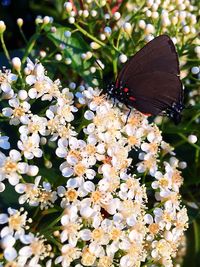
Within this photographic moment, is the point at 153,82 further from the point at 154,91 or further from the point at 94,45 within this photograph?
the point at 94,45

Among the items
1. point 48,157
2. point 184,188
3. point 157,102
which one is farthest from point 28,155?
point 184,188

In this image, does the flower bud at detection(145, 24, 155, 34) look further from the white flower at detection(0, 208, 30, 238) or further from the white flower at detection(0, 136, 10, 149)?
the white flower at detection(0, 208, 30, 238)

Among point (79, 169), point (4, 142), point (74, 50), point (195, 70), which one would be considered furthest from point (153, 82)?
point (4, 142)

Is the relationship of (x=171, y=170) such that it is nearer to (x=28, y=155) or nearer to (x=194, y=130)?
(x=194, y=130)

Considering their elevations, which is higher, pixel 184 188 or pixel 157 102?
pixel 157 102

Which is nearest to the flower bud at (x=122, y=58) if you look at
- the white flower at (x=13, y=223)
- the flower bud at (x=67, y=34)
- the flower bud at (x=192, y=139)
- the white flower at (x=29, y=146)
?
the flower bud at (x=67, y=34)

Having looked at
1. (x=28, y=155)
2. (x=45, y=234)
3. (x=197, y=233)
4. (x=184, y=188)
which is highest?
(x=28, y=155)

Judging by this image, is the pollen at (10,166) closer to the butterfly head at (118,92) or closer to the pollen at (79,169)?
the pollen at (79,169)

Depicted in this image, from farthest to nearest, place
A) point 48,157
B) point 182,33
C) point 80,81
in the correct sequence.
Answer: point 80,81 < point 182,33 < point 48,157
